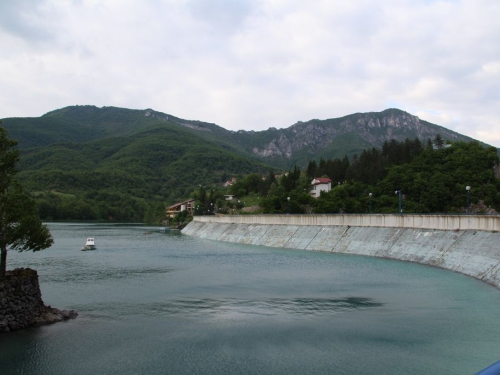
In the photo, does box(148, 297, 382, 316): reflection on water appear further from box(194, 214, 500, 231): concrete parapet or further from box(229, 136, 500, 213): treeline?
box(229, 136, 500, 213): treeline

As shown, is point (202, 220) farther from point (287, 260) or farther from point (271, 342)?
point (271, 342)

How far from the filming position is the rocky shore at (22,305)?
21.8 metres

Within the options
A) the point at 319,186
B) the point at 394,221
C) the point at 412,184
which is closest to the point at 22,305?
the point at 394,221

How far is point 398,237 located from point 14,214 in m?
40.9

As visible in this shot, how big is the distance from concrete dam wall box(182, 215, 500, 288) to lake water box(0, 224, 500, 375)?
2.40 m

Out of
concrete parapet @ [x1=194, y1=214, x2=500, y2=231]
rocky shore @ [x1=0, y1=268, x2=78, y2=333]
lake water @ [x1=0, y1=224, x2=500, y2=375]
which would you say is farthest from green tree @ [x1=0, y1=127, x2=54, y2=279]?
concrete parapet @ [x1=194, y1=214, x2=500, y2=231]

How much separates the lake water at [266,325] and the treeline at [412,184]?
56.4 m

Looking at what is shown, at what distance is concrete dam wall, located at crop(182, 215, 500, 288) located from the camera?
124 feet

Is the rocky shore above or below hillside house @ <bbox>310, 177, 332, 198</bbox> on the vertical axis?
below

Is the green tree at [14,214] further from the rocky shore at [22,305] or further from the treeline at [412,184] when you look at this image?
the treeline at [412,184]

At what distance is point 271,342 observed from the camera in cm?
2053

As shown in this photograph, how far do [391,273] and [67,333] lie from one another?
28.2 metres

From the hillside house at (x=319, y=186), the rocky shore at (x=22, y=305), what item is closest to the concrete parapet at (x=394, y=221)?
the rocky shore at (x=22, y=305)

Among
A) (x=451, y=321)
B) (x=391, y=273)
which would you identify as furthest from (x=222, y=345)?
(x=391, y=273)
